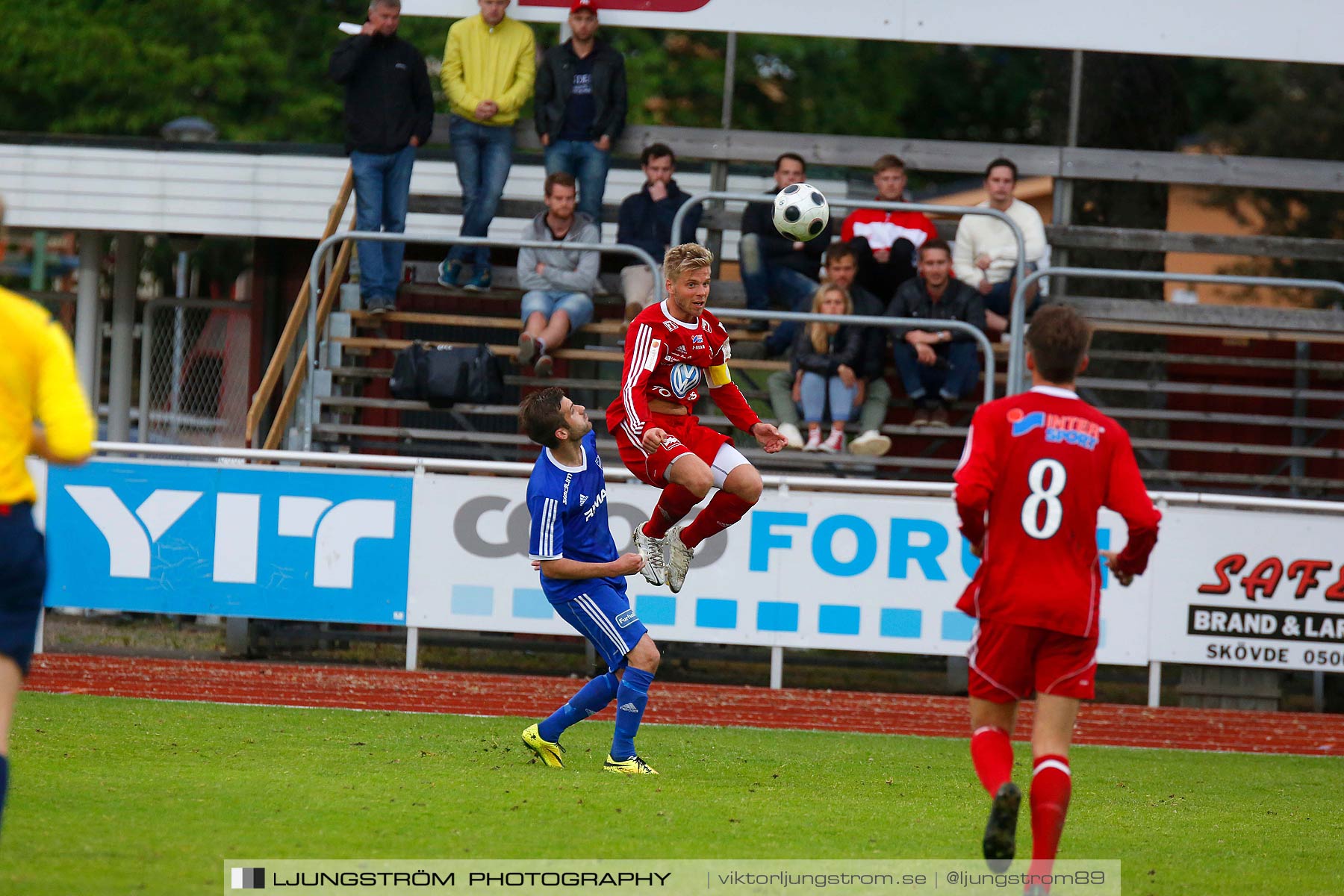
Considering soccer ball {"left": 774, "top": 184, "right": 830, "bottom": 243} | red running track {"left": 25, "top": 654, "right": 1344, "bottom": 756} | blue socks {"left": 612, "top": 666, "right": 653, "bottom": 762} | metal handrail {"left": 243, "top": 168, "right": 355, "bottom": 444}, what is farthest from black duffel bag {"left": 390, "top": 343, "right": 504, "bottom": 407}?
blue socks {"left": 612, "top": 666, "right": 653, "bottom": 762}

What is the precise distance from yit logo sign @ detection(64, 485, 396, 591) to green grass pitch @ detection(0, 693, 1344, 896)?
1994 millimetres

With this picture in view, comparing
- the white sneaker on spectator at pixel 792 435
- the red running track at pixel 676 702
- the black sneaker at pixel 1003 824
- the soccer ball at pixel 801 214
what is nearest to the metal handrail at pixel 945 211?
the white sneaker on spectator at pixel 792 435

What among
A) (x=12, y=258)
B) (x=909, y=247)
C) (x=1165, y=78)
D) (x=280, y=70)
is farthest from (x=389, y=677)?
(x=12, y=258)

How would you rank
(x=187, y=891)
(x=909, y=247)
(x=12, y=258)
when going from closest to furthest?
(x=187, y=891)
(x=909, y=247)
(x=12, y=258)

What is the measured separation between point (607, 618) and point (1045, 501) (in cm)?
291

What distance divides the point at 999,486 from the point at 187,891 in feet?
9.61

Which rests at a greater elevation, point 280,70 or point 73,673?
point 280,70

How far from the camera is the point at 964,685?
12.4 meters

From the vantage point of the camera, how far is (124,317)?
53.5ft

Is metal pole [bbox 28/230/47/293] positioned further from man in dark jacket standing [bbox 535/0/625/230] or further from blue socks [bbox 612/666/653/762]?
blue socks [bbox 612/666/653/762]

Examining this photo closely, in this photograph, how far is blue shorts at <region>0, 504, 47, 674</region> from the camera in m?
4.55

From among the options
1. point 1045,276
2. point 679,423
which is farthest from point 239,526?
Answer: point 1045,276

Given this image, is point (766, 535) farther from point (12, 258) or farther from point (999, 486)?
point (12, 258)

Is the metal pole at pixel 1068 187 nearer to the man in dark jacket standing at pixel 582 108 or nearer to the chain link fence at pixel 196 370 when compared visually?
the man in dark jacket standing at pixel 582 108
